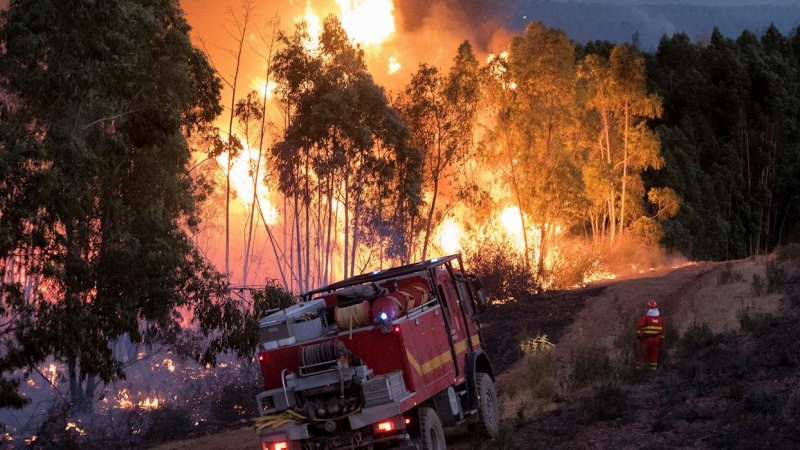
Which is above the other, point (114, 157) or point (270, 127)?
point (270, 127)

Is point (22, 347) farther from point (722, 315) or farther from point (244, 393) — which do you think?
point (722, 315)

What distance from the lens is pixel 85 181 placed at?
14195mm

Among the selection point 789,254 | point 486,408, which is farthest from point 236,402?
point 789,254

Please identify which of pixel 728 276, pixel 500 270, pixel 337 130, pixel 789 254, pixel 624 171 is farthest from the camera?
pixel 624 171

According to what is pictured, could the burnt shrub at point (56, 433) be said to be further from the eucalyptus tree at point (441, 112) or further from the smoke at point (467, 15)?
the smoke at point (467, 15)

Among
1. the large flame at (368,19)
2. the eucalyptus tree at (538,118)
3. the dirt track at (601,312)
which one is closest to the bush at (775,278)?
the dirt track at (601,312)

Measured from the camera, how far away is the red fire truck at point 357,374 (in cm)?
1060

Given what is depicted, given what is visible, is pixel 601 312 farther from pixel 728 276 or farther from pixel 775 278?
pixel 775 278

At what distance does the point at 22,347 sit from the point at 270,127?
919 inches

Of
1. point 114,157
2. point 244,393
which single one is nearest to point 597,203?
point 244,393

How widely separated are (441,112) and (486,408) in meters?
23.9

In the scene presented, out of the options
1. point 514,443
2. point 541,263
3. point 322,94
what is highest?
point 322,94

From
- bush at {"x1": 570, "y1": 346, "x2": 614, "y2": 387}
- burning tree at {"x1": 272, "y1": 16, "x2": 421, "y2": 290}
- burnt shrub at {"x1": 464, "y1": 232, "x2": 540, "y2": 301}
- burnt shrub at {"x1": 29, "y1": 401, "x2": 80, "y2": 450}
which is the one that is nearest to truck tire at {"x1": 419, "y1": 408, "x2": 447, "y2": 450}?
bush at {"x1": 570, "y1": 346, "x2": 614, "y2": 387}

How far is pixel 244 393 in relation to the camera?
69.7 feet
